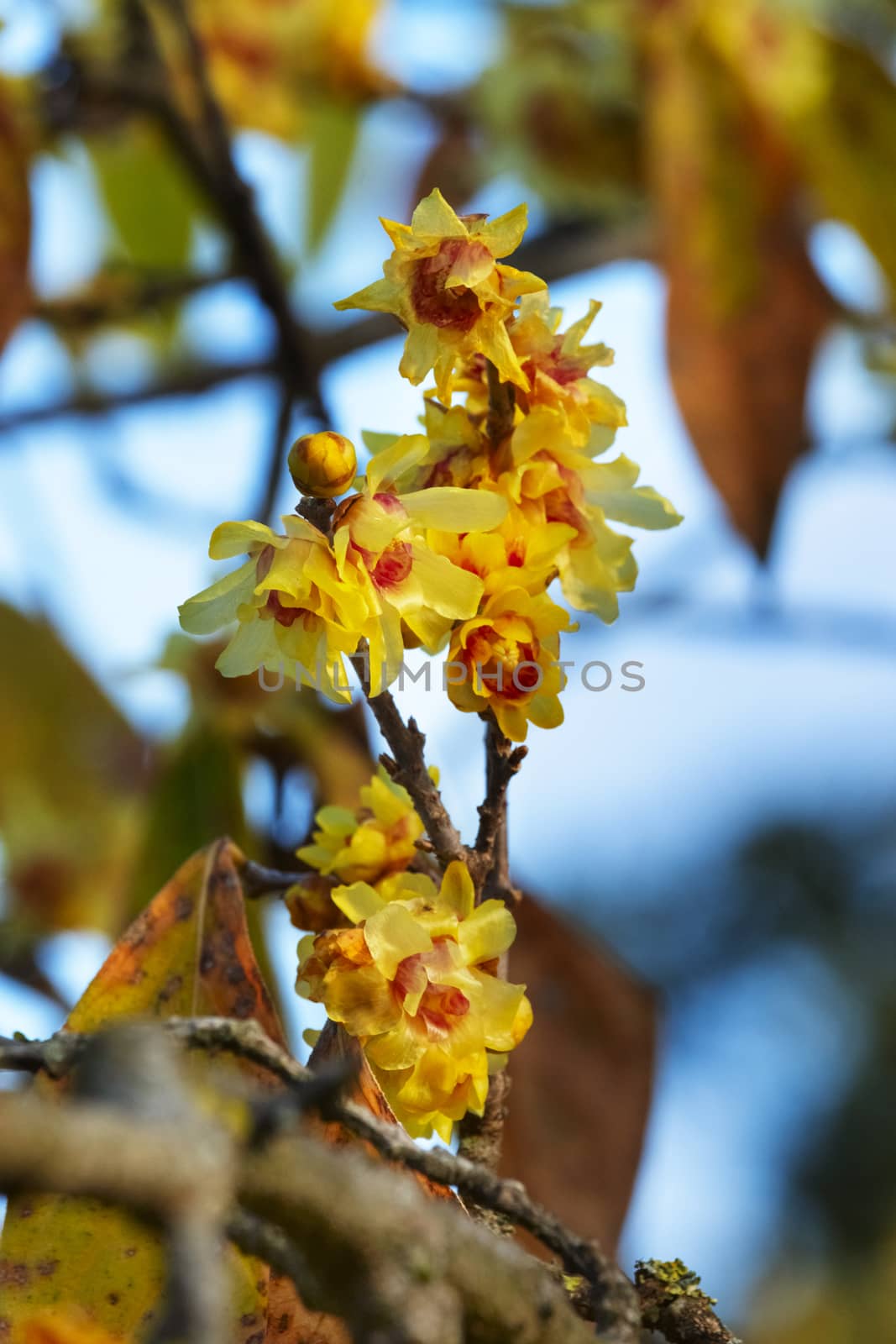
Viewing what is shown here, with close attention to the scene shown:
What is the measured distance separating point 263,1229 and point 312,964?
Result: 0.24 m

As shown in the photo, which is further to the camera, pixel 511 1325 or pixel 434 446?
pixel 434 446

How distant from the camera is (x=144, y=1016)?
2.58ft

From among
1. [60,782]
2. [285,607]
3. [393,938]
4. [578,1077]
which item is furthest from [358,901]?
[60,782]

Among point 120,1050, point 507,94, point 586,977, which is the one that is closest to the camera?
point 120,1050

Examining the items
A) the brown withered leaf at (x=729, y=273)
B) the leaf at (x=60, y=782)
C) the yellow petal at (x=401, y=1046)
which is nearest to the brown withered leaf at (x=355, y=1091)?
the yellow petal at (x=401, y=1046)

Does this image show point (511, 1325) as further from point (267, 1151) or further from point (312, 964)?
point (312, 964)

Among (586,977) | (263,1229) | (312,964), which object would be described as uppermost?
(586,977)

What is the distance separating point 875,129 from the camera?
1468mm

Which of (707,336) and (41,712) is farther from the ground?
(707,336)

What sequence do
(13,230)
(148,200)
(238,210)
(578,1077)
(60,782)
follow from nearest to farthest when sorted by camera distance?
(578,1077) → (13,230) → (238,210) → (60,782) → (148,200)

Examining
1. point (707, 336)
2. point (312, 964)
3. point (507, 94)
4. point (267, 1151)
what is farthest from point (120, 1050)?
point (507, 94)

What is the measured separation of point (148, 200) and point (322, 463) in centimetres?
186

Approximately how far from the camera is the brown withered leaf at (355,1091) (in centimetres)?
59

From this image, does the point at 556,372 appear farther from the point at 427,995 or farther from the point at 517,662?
the point at 427,995
